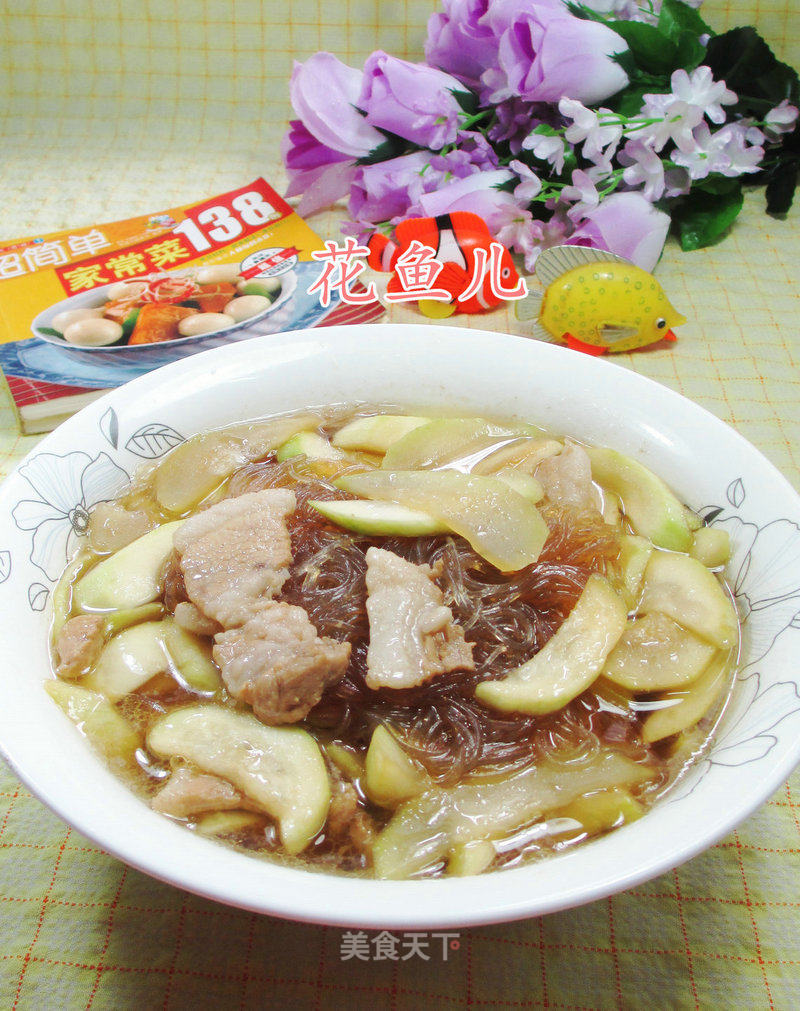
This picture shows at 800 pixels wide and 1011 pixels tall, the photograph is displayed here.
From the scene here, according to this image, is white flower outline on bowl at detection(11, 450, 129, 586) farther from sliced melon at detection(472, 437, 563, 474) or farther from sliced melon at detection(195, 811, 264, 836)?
sliced melon at detection(472, 437, 563, 474)

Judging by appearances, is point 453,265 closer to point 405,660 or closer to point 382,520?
point 382,520

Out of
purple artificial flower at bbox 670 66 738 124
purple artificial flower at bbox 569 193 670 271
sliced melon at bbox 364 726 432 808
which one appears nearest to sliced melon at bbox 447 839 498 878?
sliced melon at bbox 364 726 432 808

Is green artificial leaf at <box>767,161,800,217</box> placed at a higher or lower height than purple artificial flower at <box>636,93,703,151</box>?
lower

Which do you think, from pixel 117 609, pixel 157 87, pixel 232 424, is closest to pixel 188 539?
pixel 117 609

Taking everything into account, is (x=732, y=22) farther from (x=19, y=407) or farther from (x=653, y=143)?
(x=19, y=407)

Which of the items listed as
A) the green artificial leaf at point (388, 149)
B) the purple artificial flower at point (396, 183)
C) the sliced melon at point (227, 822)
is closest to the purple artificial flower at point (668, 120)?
the purple artificial flower at point (396, 183)

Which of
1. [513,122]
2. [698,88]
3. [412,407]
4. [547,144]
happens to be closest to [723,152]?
[698,88]
